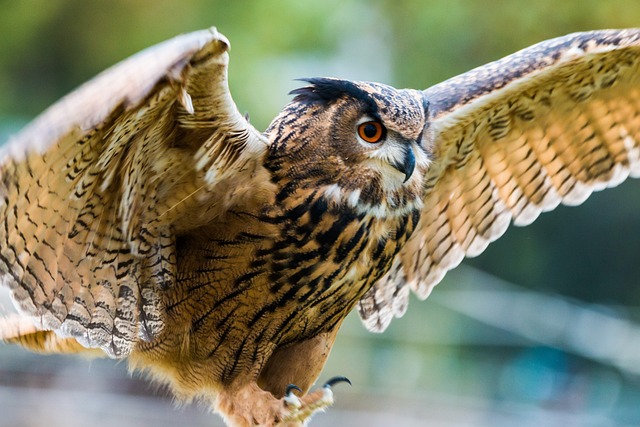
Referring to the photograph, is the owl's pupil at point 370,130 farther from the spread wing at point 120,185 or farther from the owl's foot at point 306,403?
the owl's foot at point 306,403

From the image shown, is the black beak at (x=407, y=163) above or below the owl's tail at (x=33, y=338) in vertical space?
above

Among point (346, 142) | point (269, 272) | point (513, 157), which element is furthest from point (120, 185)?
point (513, 157)

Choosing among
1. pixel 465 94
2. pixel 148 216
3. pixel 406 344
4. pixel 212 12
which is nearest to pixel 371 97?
pixel 465 94

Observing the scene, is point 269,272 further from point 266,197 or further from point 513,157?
point 513,157

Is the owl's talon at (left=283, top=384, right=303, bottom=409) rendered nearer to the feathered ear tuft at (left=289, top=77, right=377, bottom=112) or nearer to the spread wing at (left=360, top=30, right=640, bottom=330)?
the spread wing at (left=360, top=30, right=640, bottom=330)

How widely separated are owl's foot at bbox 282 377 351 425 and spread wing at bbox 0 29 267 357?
1.73ft

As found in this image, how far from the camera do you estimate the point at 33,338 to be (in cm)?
342

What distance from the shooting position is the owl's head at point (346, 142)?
2965 millimetres

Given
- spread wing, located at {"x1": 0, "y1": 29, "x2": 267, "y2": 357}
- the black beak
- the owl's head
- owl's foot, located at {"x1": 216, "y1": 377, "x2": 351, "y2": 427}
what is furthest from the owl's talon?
the black beak

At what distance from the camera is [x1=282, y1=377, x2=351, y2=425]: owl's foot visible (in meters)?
3.11

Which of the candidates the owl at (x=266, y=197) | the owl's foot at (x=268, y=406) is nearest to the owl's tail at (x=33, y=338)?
the owl at (x=266, y=197)

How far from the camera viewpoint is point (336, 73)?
11.2 metres

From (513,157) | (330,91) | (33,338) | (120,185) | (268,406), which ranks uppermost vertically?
(513,157)

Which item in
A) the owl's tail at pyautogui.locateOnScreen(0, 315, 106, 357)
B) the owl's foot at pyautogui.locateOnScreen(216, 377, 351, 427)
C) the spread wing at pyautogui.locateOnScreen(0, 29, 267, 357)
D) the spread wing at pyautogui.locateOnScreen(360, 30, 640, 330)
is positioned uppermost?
the spread wing at pyautogui.locateOnScreen(360, 30, 640, 330)
